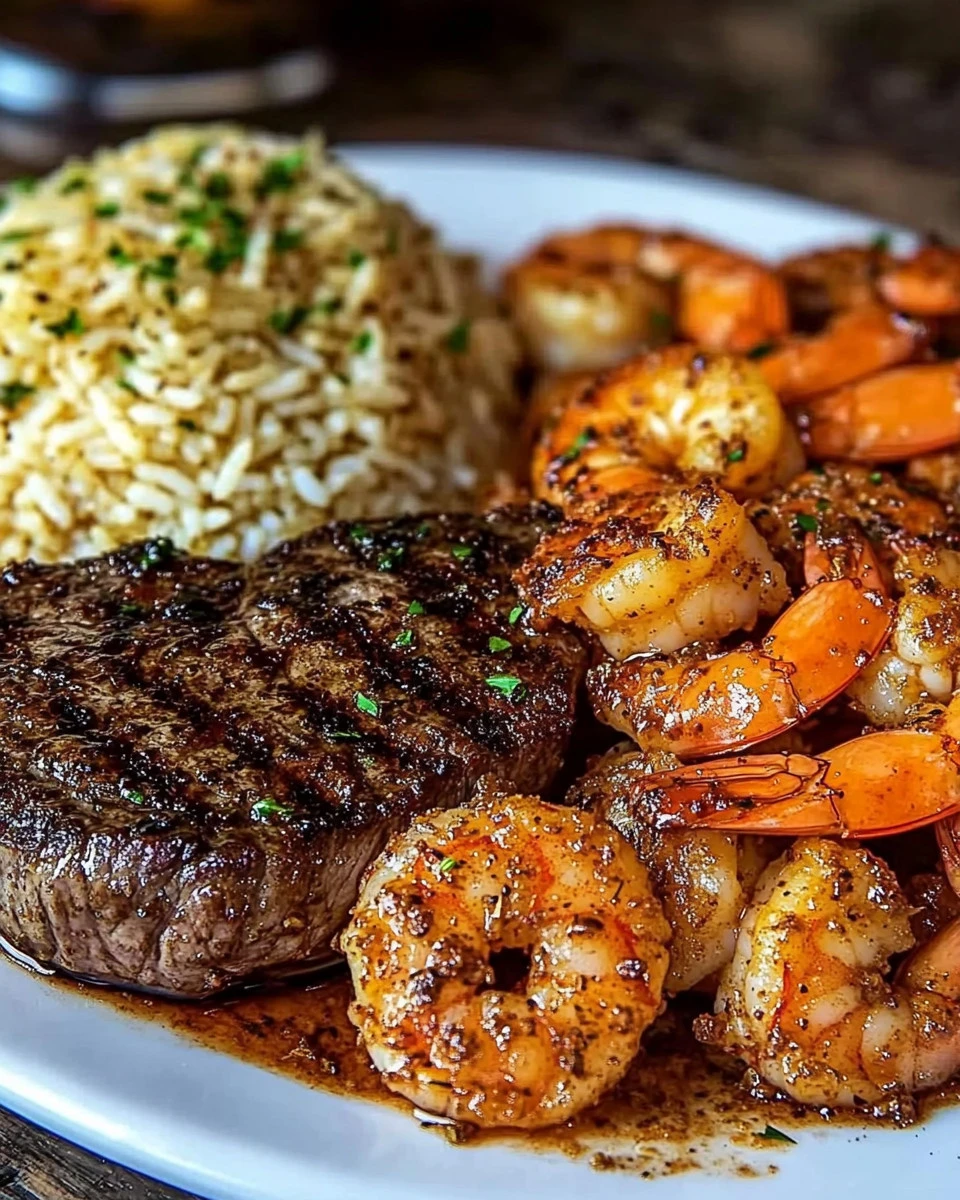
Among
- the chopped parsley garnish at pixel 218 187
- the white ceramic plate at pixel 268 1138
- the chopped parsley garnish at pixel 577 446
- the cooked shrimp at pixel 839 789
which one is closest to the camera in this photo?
the white ceramic plate at pixel 268 1138

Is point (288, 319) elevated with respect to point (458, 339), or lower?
elevated

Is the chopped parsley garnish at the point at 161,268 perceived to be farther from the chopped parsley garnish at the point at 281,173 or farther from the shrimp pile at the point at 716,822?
the shrimp pile at the point at 716,822

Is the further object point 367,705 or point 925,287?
point 925,287

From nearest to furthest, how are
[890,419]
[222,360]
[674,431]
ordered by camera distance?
[674,431]
[890,419]
[222,360]

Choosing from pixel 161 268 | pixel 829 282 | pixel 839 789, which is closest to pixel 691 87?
pixel 829 282

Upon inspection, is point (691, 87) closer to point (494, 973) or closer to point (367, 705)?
point (367, 705)

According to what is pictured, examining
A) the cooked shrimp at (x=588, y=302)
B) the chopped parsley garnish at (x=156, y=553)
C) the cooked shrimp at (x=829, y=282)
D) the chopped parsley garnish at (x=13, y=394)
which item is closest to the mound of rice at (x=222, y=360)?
the chopped parsley garnish at (x=13, y=394)

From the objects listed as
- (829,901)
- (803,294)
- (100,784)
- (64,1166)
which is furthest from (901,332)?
(64,1166)
